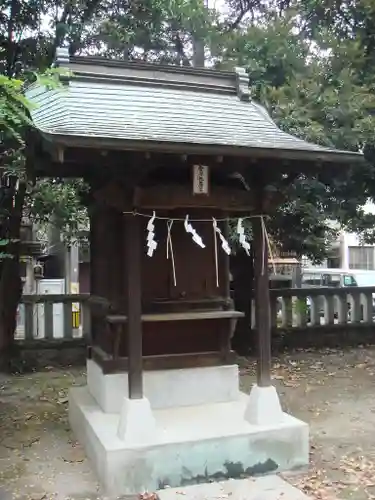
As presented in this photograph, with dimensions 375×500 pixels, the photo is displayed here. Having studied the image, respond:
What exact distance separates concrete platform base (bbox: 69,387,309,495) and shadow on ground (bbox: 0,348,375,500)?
0.23 m

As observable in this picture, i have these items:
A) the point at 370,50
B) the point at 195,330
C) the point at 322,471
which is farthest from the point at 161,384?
the point at 370,50

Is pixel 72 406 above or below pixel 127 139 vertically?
below

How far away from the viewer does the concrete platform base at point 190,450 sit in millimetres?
4547

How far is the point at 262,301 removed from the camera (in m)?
5.45

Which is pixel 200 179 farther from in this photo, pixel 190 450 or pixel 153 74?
pixel 190 450

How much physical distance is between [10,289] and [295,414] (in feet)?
17.4

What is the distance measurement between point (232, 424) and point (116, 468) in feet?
4.11

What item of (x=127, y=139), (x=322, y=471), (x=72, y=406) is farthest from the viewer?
(x=72, y=406)

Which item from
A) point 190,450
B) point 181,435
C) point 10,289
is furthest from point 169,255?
point 10,289

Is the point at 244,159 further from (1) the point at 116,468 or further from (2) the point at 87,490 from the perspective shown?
(2) the point at 87,490

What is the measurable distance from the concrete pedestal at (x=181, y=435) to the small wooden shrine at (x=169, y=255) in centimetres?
1

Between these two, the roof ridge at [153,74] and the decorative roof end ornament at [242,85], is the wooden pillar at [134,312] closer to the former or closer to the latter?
the roof ridge at [153,74]

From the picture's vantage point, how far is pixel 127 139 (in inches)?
175

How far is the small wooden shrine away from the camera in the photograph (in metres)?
4.71
